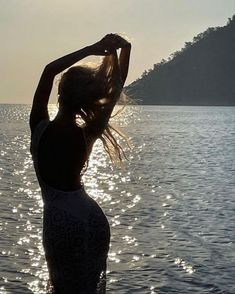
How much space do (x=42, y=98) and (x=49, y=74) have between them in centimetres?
16

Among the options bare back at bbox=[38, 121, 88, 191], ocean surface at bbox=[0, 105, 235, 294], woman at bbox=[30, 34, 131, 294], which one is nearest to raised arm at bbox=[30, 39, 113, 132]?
woman at bbox=[30, 34, 131, 294]

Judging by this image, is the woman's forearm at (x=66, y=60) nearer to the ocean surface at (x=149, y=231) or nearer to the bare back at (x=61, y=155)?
the bare back at (x=61, y=155)

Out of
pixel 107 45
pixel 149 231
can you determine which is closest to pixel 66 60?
pixel 107 45

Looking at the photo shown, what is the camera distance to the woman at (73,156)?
3789mm

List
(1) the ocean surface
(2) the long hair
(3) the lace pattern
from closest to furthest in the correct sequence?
(2) the long hair → (3) the lace pattern → (1) the ocean surface

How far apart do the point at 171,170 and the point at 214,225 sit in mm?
18902

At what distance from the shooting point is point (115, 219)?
63.9 ft

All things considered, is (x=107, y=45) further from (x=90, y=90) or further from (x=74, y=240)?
(x=74, y=240)

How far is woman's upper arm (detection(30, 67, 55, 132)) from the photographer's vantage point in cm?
381

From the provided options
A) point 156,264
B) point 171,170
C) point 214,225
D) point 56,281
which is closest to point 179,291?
point 156,264

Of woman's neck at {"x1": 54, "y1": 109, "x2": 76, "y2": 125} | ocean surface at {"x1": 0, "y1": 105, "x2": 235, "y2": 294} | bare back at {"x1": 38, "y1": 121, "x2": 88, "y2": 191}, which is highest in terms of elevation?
woman's neck at {"x1": 54, "y1": 109, "x2": 76, "y2": 125}

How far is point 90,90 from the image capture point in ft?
12.4

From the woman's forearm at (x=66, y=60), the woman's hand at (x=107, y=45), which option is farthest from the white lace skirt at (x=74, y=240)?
the woman's hand at (x=107, y=45)

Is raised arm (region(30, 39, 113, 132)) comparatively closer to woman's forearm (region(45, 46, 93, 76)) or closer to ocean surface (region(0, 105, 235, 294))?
woman's forearm (region(45, 46, 93, 76))
